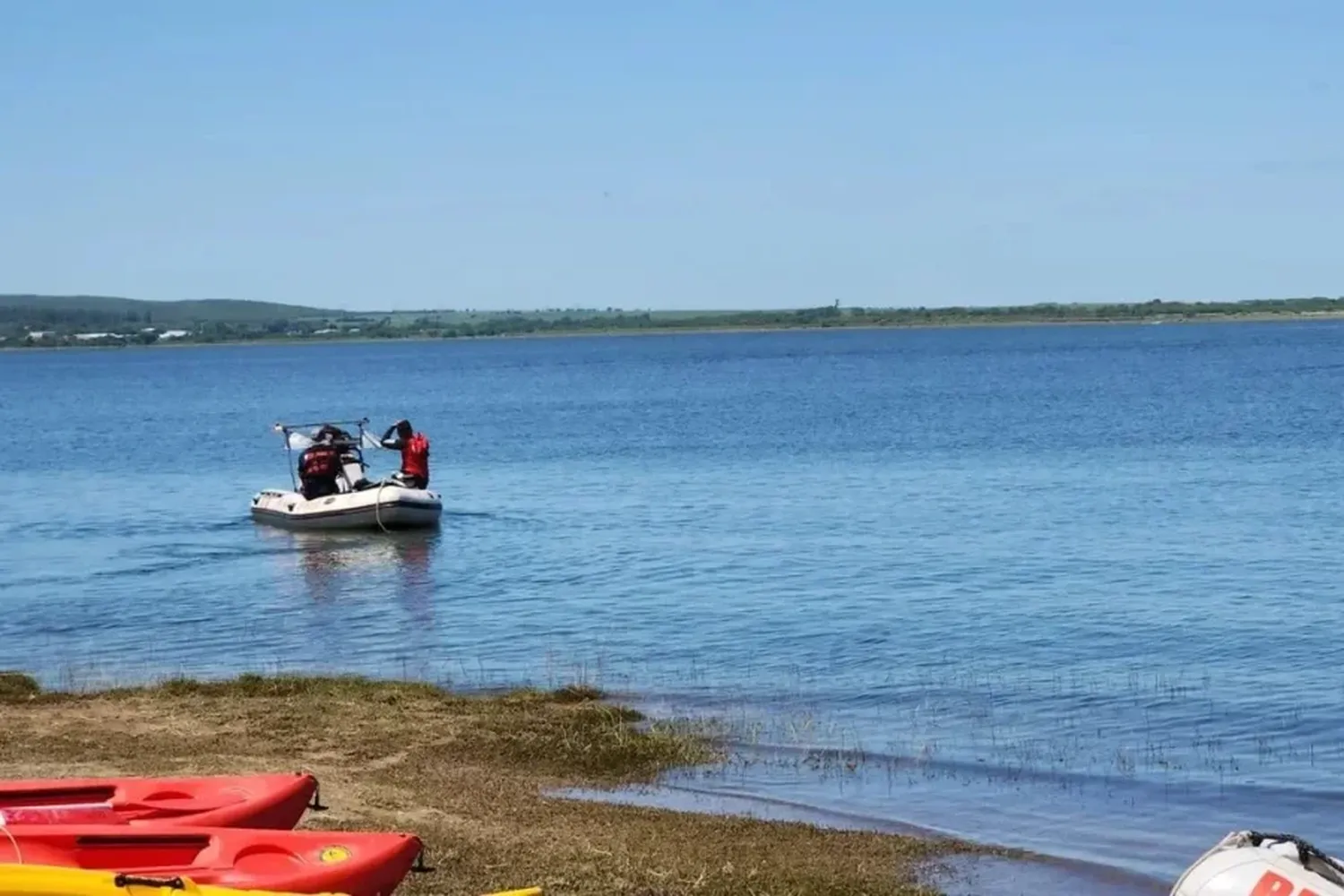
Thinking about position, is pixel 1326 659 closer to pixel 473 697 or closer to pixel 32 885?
pixel 473 697

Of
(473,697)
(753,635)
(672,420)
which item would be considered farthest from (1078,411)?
(473,697)

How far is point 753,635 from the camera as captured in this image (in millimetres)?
22484

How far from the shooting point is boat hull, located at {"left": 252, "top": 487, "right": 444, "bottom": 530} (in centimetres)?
3412

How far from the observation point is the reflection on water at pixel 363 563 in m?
27.9

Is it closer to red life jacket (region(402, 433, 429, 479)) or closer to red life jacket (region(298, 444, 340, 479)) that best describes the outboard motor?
red life jacket (region(402, 433, 429, 479))

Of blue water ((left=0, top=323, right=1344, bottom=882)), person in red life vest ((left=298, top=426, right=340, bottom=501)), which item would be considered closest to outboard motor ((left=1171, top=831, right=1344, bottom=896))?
blue water ((left=0, top=323, right=1344, bottom=882))

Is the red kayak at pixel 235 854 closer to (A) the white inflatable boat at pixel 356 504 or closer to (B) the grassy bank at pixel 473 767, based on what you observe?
(B) the grassy bank at pixel 473 767

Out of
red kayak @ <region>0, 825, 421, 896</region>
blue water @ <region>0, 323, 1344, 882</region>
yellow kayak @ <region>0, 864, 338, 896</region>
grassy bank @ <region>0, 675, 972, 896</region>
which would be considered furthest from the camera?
blue water @ <region>0, 323, 1344, 882</region>

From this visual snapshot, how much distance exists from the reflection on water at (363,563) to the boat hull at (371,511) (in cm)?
19

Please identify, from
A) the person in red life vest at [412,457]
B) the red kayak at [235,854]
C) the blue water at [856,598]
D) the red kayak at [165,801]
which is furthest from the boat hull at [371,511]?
the red kayak at [235,854]

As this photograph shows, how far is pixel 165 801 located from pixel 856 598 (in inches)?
Answer: 591

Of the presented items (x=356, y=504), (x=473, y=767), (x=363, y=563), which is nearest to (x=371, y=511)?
(x=356, y=504)

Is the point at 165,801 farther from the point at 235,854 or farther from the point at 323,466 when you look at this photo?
the point at 323,466

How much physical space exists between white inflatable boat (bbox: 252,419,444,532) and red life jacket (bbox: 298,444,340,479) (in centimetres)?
15
